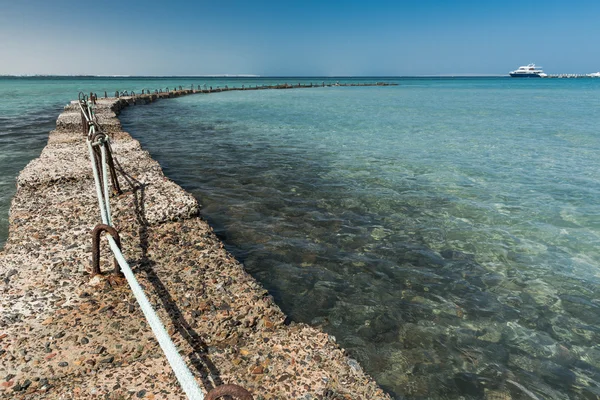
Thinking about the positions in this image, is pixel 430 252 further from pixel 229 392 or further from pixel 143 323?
pixel 229 392

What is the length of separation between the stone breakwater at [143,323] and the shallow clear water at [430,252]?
1091 millimetres

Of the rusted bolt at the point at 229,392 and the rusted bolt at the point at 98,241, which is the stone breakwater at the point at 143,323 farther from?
the rusted bolt at the point at 229,392

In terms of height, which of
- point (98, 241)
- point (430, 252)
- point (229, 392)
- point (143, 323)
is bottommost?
point (430, 252)

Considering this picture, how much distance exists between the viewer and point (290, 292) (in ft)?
18.1

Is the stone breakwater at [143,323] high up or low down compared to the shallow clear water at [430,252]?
up

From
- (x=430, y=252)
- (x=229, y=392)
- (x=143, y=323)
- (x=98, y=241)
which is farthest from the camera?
(x=430, y=252)

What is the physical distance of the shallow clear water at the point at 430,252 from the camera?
14.2 feet

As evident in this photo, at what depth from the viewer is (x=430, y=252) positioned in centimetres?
680

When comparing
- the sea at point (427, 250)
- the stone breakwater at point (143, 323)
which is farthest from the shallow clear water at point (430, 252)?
the stone breakwater at point (143, 323)

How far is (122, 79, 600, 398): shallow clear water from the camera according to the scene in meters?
4.34

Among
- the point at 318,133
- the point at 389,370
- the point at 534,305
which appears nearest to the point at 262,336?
the point at 389,370

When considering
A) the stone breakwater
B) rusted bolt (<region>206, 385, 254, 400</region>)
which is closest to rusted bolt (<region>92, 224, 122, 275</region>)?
the stone breakwater

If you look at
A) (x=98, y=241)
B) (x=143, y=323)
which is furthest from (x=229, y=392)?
(x=98, y=241)

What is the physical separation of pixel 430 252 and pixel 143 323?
531 centimetres
